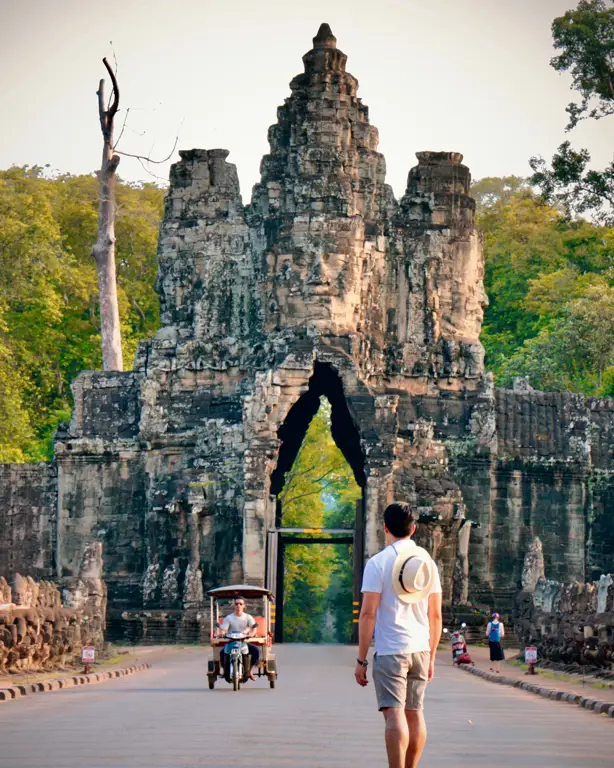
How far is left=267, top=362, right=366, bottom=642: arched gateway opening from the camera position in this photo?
4847 centimetres

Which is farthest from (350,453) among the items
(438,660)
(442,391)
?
(438,660)

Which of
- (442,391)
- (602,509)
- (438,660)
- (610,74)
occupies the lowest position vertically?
(438,660)

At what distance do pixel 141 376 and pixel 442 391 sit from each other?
827cm

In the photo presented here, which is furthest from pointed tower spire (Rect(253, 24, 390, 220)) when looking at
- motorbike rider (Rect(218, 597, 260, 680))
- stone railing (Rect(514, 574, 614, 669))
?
motorbike rider (Rect(218, 597, 260, 680))

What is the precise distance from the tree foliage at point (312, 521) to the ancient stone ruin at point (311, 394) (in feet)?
56.1

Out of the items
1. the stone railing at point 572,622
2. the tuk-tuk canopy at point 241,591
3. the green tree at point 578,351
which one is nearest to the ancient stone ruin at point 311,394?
the stone railing at point 572,622

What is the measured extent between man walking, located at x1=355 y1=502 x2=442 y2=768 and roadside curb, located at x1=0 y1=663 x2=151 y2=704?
10.1m

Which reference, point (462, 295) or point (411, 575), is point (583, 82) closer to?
point (462, 295)

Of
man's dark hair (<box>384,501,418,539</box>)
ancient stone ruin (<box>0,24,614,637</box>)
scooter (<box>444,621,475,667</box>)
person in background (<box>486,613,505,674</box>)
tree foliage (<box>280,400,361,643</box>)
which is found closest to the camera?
man's dark hair (<box>384,501,418,539</box>)

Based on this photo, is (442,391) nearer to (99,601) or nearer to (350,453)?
(350,453)

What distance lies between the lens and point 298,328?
47.3 metres

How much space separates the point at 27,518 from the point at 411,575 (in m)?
37.1

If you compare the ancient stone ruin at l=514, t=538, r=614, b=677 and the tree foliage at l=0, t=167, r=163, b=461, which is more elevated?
the tree foliage at l=0, t=167, r=163, b=461

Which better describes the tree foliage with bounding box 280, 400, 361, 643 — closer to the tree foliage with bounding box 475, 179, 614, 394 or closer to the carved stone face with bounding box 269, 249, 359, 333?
the tree foliage with bounding box 475, 179, 614, 394
